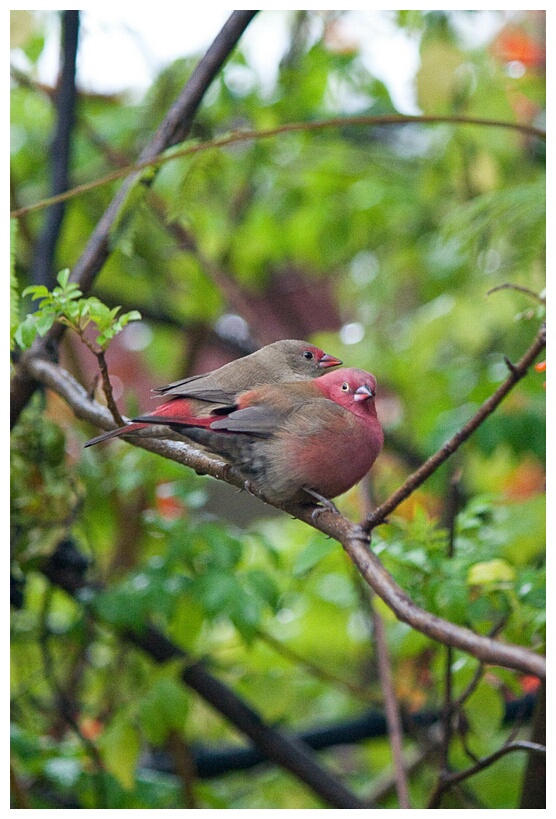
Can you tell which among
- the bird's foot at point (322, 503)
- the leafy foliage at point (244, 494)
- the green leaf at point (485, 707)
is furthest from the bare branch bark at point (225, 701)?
the bird's foot at point (322, 503)

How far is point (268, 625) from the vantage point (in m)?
1.68

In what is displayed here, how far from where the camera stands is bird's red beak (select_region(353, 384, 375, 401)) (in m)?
0.60

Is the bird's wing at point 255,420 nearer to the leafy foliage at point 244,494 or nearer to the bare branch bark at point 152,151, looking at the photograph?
the leafy foliage at point 244,494

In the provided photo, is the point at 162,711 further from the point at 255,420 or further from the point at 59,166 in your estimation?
the point at 59,166

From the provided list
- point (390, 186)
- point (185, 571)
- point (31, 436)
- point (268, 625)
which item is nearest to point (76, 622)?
point (185, 571)

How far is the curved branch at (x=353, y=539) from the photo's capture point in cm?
46

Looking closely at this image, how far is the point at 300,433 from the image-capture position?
2.13 ft

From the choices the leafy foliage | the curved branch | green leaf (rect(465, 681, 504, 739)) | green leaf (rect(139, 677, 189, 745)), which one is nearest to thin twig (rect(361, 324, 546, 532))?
the curved branch

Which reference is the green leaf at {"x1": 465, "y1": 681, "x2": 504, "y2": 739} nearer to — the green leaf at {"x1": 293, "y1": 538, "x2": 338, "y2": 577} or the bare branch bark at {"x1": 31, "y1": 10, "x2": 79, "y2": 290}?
the green leaf at {"x1": 293, "y1": 538, "x2": 338, "y2": 577}

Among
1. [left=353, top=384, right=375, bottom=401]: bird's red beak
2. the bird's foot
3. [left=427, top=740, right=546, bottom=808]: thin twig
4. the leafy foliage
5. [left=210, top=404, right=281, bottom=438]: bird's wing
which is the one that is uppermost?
the leafy foliage

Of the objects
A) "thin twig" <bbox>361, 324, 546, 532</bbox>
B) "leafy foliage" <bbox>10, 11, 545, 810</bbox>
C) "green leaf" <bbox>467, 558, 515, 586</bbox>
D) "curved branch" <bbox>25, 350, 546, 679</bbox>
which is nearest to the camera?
"curved branch" <bbox>25, 350, 546, 679</bbox>

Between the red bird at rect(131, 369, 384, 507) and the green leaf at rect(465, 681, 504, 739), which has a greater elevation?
the red bird at rect(131, 369, 384, 507)

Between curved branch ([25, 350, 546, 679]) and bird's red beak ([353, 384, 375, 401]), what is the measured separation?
0.09 m

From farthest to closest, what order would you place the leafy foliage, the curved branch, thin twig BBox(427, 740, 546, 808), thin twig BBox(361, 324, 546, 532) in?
the leafy foliage < thin twig BBox(427, 740, 546, 808) < thin twig BBox(361, 324, 546, 532) < the curved branch
